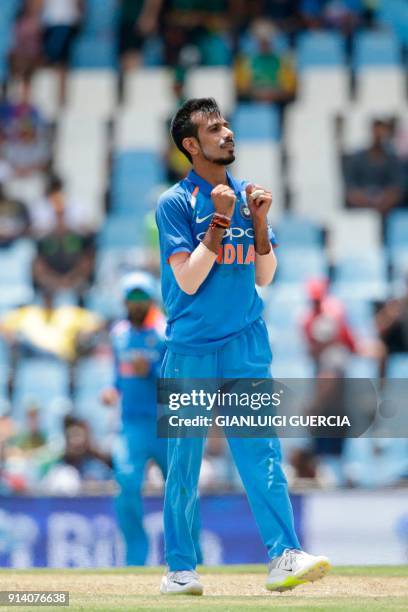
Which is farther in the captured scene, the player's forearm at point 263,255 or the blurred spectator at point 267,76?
the blurred spectator at point 267,76

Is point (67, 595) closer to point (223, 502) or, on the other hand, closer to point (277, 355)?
point (223, 502)

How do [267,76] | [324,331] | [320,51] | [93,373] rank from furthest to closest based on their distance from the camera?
1. [320,51]
2. [267,76]
3. [93,373]
4. [324,331]

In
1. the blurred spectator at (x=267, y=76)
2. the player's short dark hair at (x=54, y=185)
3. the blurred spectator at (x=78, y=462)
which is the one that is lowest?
the blurred spectator at (x=78, y=462)

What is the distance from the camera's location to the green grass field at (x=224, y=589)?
250 inches

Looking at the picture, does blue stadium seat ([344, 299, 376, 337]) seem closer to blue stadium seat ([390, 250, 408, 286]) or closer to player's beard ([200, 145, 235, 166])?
blue stadium seat ([390, 250, 408, 286])

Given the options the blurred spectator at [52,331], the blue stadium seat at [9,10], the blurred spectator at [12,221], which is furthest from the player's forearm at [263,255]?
the blue stadium seat at [9,10]

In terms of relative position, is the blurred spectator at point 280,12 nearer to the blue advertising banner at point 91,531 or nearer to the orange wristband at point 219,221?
the blue advertising banner at point 91,531

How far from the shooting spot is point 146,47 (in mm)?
19609

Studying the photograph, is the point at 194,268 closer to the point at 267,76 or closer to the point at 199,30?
the point at 267,76

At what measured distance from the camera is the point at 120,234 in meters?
16.7

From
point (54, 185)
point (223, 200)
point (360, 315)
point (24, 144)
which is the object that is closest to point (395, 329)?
point (360, 315)

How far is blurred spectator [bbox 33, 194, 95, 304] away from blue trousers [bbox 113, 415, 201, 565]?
5.72m

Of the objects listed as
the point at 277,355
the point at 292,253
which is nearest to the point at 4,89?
the point at 292,253

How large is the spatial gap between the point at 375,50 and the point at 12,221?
190 inches
